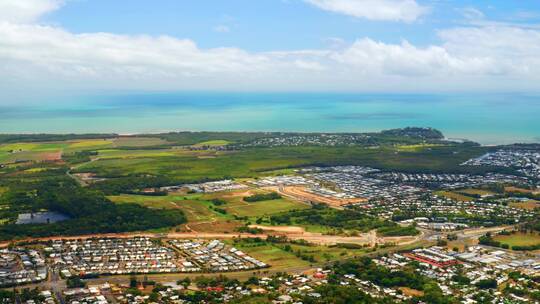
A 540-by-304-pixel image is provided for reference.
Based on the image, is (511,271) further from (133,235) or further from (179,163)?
(179,163)

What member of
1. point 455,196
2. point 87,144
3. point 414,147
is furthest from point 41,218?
point 414,147

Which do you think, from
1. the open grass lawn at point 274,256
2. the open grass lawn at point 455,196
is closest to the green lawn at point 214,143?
the open grass lawn at point 455,196

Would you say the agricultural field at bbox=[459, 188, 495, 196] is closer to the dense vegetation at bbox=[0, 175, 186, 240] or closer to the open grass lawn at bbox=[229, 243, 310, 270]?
the open grass lawn at bbox=[229, 243, 310, 270]

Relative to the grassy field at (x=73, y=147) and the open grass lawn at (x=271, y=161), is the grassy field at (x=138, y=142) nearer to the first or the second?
the grassy field at (x=73, y=147)

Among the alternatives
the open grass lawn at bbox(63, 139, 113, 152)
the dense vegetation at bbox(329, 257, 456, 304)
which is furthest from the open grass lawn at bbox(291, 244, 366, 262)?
the open grass lawn at bbox(63, 139, 113, 152)

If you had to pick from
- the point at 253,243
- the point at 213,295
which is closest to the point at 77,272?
the point at 213,295
